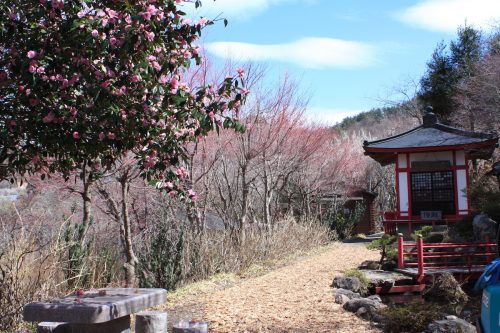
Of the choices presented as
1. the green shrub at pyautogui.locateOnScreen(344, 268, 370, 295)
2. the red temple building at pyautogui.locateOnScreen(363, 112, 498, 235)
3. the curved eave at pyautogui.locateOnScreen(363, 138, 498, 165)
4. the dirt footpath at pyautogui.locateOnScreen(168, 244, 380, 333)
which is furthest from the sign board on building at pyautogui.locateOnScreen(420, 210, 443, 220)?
the green shrub at pyautogui.locateOnScreen(344, 268, 370, 295)

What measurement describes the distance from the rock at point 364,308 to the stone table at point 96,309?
3270 millimetres

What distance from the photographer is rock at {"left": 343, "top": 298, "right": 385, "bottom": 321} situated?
23.3ft

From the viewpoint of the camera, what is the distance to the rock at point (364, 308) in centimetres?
710

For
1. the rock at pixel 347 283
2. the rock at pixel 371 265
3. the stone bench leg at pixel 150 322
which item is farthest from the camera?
the rock at pixel 371 265

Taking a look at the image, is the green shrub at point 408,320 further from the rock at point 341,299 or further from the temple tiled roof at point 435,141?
the temple tiled roof at point 435,141

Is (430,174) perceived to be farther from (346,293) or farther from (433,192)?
(346,293)

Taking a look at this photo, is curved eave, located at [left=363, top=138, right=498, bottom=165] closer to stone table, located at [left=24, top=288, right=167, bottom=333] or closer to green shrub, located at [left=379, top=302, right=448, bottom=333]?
green shrub, located at [left=379, top=302, right=448, bottom=333]

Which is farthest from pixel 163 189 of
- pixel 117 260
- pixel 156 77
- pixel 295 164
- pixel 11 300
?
pixel 295 164

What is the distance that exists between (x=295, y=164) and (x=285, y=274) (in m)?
6.48

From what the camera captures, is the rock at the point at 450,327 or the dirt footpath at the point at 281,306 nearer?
the rock at the point at 450,327

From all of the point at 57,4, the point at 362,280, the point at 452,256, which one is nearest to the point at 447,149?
the point at 452,256

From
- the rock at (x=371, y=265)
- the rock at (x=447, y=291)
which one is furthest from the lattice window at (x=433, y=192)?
the rock at (x=447, y=291)

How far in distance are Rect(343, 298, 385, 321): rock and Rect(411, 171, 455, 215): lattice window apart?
11.1 m

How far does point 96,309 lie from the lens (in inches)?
164
